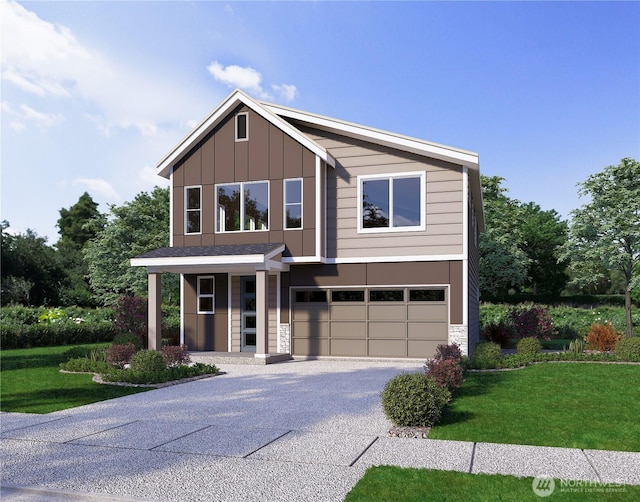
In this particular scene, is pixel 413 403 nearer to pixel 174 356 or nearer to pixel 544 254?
pixel 174 356

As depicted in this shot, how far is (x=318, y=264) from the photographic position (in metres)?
16.9

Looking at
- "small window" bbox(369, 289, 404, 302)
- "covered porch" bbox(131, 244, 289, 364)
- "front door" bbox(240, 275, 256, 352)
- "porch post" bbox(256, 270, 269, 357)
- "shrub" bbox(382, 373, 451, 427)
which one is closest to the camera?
"shrub" bbox(382, 373, 451, 427)

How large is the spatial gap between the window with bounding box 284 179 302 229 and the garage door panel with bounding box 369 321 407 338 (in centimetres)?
384

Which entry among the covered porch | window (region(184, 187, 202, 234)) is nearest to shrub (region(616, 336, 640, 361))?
the covered porch

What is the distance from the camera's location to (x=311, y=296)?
56.3 ft

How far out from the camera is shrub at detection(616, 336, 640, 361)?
15.4 metres

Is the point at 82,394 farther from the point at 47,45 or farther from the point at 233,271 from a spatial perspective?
the point at 47,45

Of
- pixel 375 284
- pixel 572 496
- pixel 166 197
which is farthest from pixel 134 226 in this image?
pixel 572 496

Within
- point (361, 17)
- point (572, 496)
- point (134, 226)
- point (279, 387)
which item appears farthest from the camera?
point (134, 226)

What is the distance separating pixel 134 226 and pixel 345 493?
3674 centimetres

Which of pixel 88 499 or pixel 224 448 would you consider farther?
pixel 224 448

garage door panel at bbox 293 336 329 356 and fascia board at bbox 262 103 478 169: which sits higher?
fascia board at bbox 262 103 478 169

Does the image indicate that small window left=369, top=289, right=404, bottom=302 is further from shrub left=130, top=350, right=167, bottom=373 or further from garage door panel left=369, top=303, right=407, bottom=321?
shrub left=130, top=350, right=167, bottom=373

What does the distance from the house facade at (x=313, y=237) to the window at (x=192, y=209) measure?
0.04m
